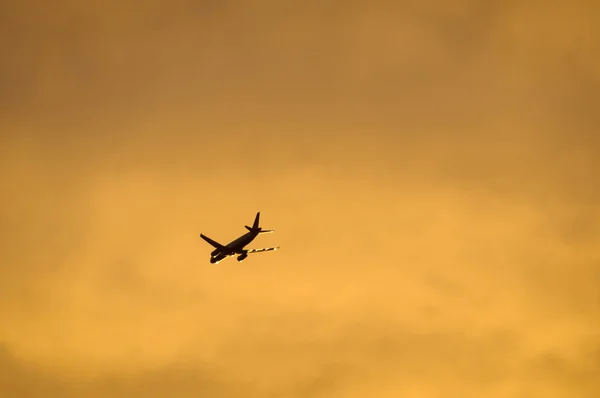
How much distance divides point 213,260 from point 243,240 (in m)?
10.0

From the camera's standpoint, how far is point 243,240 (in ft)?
541

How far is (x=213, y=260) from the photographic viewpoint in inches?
6555
